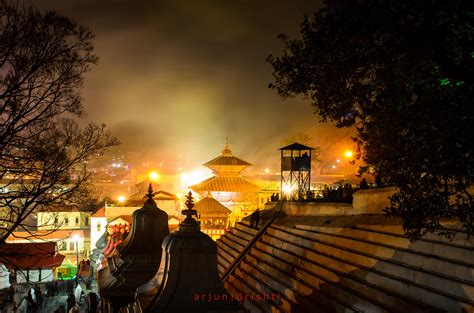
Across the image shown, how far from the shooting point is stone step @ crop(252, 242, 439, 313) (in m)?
8.41

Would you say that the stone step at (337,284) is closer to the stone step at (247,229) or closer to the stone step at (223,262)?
the stone step at (223,262)

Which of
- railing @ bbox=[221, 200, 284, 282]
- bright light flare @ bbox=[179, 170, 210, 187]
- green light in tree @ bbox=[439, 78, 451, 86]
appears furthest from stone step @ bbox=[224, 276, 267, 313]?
bright light flare @ bbox=[179, 170, 210, 187]

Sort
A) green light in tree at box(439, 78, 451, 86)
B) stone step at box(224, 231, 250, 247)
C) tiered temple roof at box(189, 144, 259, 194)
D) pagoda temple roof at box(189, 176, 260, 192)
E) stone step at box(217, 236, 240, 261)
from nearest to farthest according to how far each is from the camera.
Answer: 1. green light in tree at box(439, 78, 451, 86)
2. stone step at box(217, 236, 240, 261)
3. stone step at box(224, 231, 250, 247)
4. pagoda temple roof at box(189, 176, 260, 192)
5. tiered temple roof at box(189, 144, 259, 194)

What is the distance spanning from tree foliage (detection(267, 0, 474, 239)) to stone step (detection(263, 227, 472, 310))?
1740 mm

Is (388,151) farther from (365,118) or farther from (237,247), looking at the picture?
Result: (237,247)

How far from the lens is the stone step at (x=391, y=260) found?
7805mm

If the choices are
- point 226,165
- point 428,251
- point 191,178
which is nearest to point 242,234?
point 428,251

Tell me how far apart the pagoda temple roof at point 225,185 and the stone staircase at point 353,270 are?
24318mm

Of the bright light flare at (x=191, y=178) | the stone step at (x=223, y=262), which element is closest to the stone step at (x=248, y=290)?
the stone step at (x=223, y=262)

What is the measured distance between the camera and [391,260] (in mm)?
9820

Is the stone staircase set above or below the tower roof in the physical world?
below

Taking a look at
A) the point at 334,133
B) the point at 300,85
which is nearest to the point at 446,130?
the point at 300,85

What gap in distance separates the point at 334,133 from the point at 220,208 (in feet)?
217

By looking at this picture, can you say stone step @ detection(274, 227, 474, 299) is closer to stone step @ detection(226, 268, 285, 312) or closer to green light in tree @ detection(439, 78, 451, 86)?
stone step @ detection(226, 268, 285, 312)
